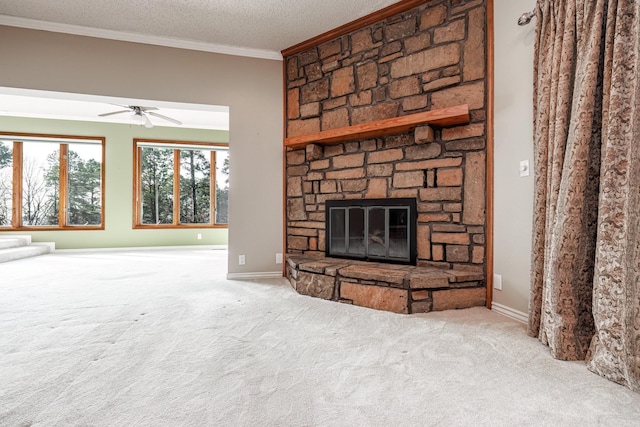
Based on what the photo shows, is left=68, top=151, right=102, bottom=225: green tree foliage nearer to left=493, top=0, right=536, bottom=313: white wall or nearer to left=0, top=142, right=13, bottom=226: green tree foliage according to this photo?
left=0, top=142, right=13, bottom=226: green tree foliage

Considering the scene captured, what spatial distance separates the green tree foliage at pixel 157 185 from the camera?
6820 mm

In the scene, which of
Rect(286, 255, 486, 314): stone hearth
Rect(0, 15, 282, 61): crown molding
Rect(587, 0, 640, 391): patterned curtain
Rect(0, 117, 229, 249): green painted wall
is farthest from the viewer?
Rect(0, 117, 229, 249): green painted wall

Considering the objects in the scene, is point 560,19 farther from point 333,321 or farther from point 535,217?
point 333,321

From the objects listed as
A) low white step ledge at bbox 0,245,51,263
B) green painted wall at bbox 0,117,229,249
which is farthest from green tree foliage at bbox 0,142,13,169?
low white step ledge at bbox 0,245,51,263

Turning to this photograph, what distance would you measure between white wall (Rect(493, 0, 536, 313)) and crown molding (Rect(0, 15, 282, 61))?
242cm

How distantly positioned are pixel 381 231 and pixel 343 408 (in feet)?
6.71

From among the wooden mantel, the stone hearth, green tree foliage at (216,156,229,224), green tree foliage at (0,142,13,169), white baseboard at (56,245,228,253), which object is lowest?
white baseboard at (56,245,228,253)

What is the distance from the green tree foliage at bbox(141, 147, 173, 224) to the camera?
22.4 ft

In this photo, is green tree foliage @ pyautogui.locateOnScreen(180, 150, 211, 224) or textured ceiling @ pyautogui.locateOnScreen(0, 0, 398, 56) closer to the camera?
textured ceiling @ pyautogui.locateOnScreen(0, 0, 398, 56)

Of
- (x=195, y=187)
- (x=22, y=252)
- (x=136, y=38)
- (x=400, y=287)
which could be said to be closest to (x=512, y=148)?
(x=400, y=287)

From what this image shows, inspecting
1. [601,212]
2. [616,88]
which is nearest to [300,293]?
[601,212]

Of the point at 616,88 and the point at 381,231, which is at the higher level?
the point at 616,88

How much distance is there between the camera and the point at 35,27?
10.5 ft

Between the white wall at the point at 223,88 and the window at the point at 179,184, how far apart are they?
355 centimetres
